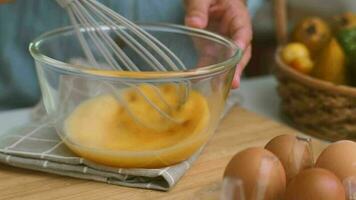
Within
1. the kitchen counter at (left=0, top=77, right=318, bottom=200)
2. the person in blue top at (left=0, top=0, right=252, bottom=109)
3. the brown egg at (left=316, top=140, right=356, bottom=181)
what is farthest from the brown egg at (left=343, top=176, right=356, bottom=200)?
the person in blue top at (left=0, top=0, right=252, bottom=109)

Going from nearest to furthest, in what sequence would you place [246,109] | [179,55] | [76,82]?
[76,82] < [179,55] < [246,109]

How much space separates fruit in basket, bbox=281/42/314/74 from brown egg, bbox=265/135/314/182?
273 millimetres

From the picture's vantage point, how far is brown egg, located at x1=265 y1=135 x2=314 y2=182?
51 centimetres

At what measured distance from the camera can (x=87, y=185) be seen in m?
0.58

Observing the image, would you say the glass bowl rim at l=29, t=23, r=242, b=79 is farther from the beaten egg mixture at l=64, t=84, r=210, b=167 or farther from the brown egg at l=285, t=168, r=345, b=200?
the brown egg at l=285, t=168, r=345, b=200

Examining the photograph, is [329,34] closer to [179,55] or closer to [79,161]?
[179,55]

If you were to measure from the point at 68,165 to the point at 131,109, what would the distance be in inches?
3.3

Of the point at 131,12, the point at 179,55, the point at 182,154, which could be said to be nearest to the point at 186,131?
the point at 182,154

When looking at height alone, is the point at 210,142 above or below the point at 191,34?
below

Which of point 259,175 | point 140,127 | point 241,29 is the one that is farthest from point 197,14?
point 259,175

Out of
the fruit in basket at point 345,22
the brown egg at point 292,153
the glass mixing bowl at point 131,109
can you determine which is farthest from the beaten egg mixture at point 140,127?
the fruit in basket at point 345,22

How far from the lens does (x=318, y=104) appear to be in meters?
0.73

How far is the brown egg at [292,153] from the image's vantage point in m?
0.51

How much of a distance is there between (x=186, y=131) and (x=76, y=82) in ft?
0.39
